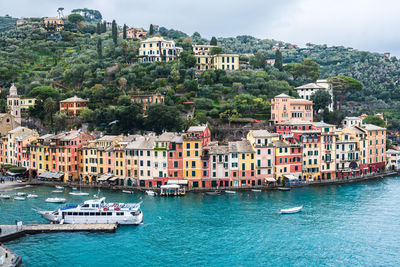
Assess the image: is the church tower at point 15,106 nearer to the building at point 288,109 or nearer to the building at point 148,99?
the building at point 148,99

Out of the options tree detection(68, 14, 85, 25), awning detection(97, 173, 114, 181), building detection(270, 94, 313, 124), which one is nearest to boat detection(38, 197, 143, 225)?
awning detection(97, 173, 114, 181)

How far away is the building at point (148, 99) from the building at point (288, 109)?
87.0ft

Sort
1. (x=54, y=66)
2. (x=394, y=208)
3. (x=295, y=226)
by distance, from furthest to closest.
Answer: (x=54, y=66) → (x=394, y=208) → (x=295, y=226)

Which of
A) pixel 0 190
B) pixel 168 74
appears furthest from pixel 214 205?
pixel 168 74

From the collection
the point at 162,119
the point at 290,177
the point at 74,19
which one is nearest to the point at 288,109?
the point at 290,177

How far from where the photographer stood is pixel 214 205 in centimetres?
5950

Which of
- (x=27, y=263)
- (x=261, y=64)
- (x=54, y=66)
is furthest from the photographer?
(x=54, y=66)

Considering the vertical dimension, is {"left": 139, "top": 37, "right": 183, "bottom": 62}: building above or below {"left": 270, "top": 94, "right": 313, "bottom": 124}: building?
above

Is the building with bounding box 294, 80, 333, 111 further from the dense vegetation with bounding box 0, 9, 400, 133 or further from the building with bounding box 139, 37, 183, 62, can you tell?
the building with bounding box 139, 37, 183, 62

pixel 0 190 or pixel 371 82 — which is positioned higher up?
pixel 371 82

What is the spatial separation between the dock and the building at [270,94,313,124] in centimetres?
5284

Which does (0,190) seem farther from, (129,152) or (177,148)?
(177,148)

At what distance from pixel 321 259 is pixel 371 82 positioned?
11724cm

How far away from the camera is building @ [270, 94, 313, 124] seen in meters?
93.4
